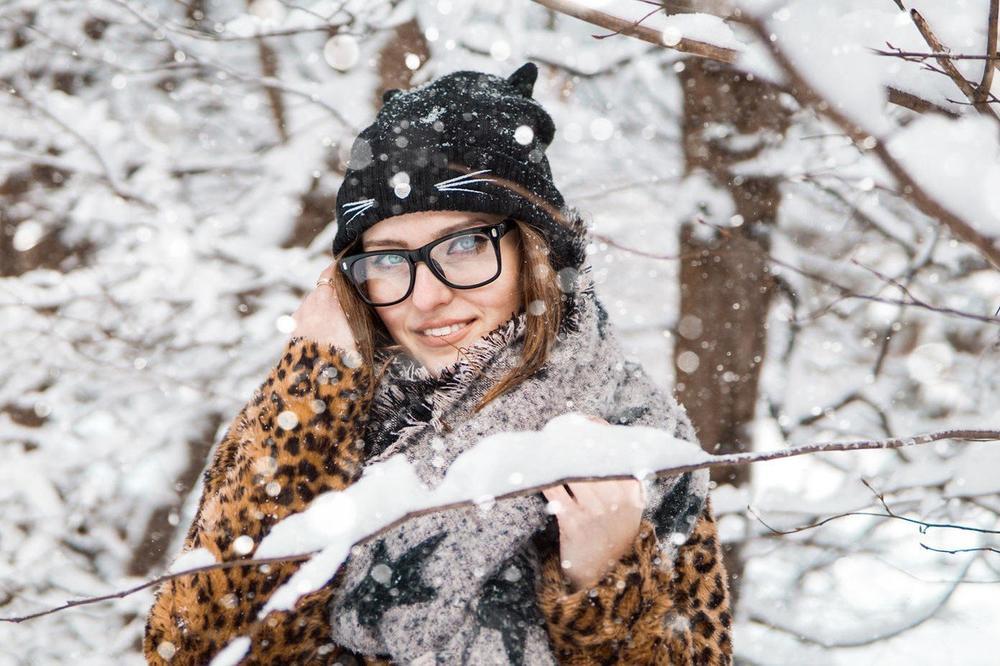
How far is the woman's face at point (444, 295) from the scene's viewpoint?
1665 mm

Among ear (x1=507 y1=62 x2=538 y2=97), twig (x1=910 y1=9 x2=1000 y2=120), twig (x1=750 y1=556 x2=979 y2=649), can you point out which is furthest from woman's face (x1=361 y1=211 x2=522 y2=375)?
twig (x1=750 y1=556 x2=979 y2=649)

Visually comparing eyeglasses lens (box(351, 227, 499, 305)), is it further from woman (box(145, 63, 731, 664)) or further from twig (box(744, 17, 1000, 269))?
twig (box(744, 17, 1000, 269))

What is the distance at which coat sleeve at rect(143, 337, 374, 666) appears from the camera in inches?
60.9

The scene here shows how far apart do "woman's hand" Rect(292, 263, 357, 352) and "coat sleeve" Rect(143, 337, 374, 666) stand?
0.03 m

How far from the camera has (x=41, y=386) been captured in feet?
14.8

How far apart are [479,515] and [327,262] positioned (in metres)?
2.71

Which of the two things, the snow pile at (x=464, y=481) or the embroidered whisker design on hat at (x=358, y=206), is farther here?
the embroidered whisker design on hat at (x=358, y=206)

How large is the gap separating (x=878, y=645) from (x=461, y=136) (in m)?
3.47

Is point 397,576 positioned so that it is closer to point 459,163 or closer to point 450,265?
point 450,265

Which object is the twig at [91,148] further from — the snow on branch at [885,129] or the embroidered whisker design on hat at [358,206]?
the snow on branch at [885,129]

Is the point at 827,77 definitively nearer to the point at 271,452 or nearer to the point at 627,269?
the point at 271,452

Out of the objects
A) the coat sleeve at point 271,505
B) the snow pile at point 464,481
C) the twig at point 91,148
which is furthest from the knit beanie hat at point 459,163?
the twig at point 91,148

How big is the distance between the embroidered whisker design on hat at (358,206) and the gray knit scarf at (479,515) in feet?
1.28

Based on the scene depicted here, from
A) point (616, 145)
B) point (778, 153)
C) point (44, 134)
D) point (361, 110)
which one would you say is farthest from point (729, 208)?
point (44, 134)
